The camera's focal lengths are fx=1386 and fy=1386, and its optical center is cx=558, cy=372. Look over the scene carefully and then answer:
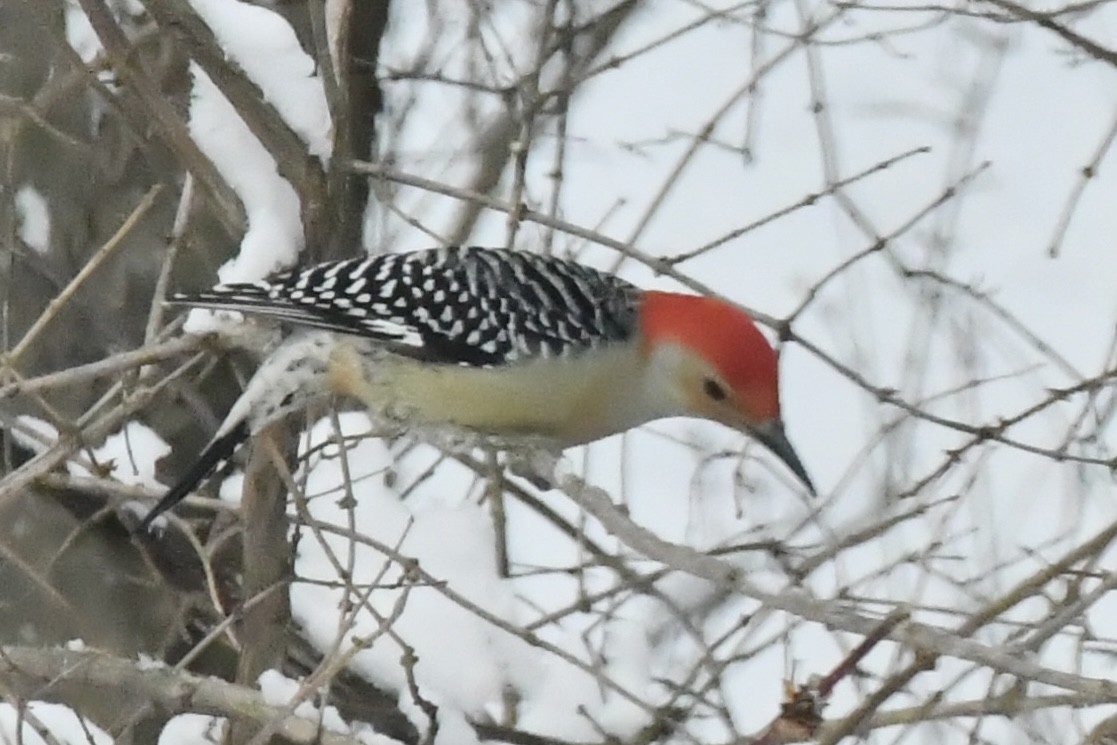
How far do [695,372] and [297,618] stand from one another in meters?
1.08

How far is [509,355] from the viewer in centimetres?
257

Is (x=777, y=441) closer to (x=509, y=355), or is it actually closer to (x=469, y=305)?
(x=509, y=355)

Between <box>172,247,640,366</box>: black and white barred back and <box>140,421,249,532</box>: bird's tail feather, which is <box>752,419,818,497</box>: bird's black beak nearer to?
<box>172,247,640,366</box>: black and white barred back

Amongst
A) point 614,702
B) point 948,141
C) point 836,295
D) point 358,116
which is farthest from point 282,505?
point 948,141

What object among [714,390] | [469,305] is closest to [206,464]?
[469,305]

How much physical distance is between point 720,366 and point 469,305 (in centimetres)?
48

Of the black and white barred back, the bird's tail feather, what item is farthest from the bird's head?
the bird's tail feather

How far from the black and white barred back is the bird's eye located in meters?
0.22

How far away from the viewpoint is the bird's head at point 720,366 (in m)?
2.44

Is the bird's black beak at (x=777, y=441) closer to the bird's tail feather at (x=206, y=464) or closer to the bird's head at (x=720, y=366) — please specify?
the bird's head at (x=720, y=366)

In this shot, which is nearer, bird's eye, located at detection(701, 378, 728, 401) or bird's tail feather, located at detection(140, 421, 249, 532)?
bird's tail feather, located at detection(140, 421, 249, 532)

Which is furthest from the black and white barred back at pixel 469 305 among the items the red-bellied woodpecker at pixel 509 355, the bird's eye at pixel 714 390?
the bird's eye at pixel 714 390

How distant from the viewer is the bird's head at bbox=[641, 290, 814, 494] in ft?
8.01

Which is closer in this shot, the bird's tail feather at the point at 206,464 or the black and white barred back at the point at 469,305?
the bird's tail feather at the point at 206,464
